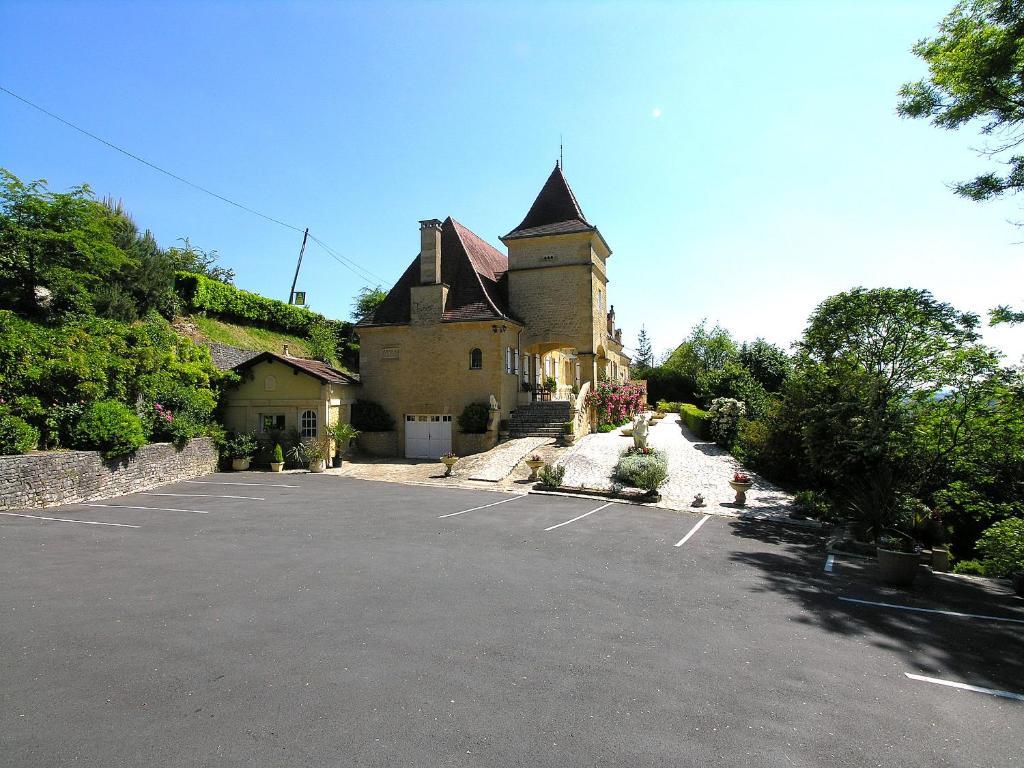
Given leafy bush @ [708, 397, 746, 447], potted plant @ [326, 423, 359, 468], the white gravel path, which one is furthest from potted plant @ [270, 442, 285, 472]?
leafy bush @ [708, 397, 746, 447]

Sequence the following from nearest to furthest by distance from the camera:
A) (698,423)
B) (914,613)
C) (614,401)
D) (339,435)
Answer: (914,613) → (339,435) → (698,423) → (614,401)

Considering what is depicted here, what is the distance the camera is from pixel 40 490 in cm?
1298

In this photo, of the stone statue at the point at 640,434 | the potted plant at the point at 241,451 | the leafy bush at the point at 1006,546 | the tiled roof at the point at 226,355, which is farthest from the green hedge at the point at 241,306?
the leafy bush at the point at 1006,546

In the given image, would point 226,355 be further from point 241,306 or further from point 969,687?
point 969,687

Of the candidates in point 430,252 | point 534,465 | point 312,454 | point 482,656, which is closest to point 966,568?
point 534,465

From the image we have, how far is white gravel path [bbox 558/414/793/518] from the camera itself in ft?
49.9

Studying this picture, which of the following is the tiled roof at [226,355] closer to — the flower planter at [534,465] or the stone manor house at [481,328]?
the stone manor house at [481,328]

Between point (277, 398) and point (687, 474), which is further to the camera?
point (277, 398)

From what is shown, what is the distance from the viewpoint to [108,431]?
14.8m

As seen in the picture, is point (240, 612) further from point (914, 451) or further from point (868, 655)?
point (914, 451)

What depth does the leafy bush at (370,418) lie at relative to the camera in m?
24.5

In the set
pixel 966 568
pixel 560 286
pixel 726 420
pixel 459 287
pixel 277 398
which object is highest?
pixel 560 286

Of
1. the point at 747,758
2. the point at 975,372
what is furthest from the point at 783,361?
the point at 747,758

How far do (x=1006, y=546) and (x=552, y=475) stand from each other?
1100 cm
